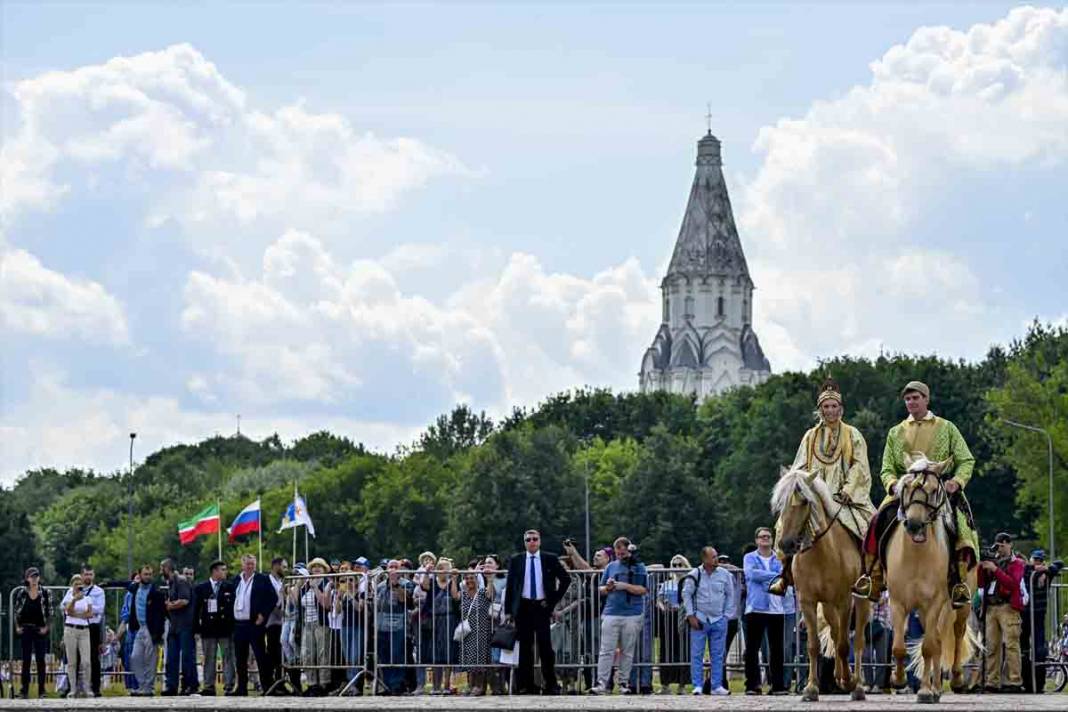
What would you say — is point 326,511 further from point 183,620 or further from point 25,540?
point 183,620

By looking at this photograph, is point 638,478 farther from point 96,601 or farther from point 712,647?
point 712,647

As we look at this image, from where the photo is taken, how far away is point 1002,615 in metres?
29.8

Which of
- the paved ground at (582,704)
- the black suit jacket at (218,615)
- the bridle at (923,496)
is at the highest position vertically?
the bridle at (923,496)

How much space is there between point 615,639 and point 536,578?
152cm

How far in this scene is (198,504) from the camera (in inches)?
5600

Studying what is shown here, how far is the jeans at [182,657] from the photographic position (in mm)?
33969

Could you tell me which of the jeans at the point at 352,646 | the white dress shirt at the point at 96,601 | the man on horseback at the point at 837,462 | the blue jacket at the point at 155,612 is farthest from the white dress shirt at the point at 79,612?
the man on horseback at the point at 837,462

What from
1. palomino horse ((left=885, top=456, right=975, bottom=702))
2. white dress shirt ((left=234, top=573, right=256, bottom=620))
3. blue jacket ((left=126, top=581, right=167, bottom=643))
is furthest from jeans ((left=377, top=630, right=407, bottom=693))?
palomino horse ((left=885, top=456, right=975, bottom=702))

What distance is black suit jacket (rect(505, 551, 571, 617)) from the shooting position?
96.1ft

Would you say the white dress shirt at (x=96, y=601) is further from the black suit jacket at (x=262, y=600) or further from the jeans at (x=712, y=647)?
the jeans at (x=712, y=647)

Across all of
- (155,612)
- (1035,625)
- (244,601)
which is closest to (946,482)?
(1035,625)

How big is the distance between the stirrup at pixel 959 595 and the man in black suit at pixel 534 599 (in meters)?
7.12

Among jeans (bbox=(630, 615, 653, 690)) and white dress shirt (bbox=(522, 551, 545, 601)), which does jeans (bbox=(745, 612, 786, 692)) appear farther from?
white dress shirt (bbox=(522, 551, 545, 601))

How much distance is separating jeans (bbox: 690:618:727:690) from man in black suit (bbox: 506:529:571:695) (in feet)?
6.39
